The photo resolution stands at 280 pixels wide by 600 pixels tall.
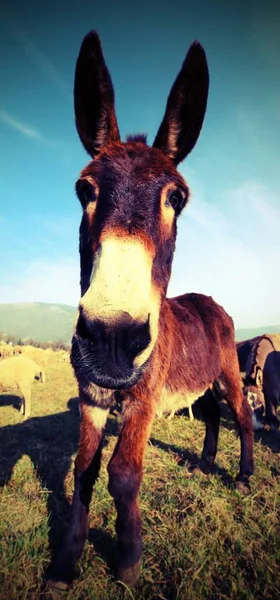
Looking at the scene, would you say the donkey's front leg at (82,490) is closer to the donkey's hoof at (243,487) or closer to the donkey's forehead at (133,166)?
the donkey's forehead at (133,166)


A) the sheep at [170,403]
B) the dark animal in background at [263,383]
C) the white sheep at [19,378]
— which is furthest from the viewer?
the white sheep at [19,378]

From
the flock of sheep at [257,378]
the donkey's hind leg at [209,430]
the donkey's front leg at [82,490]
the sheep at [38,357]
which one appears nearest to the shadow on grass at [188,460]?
the donkey's hind leg at [209,430]

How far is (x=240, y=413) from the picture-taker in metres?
4.32

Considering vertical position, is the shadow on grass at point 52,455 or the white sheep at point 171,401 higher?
the white sheep at point 171,401

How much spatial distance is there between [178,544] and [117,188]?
121 inches

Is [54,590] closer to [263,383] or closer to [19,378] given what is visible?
[263,383]


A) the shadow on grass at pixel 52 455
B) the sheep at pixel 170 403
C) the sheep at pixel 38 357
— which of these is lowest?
the sheep at pixel 38 357

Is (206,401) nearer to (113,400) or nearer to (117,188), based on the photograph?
(113,400)

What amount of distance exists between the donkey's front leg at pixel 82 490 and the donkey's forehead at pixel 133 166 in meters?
1.93

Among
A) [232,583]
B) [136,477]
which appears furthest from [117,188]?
[232,583]

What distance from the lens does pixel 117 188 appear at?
1921mm

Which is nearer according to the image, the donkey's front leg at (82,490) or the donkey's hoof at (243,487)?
the donkey's front leg at (82,490)

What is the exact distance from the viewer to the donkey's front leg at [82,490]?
7.05ft

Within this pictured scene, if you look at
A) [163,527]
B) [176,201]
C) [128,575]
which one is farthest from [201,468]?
[176,201]
